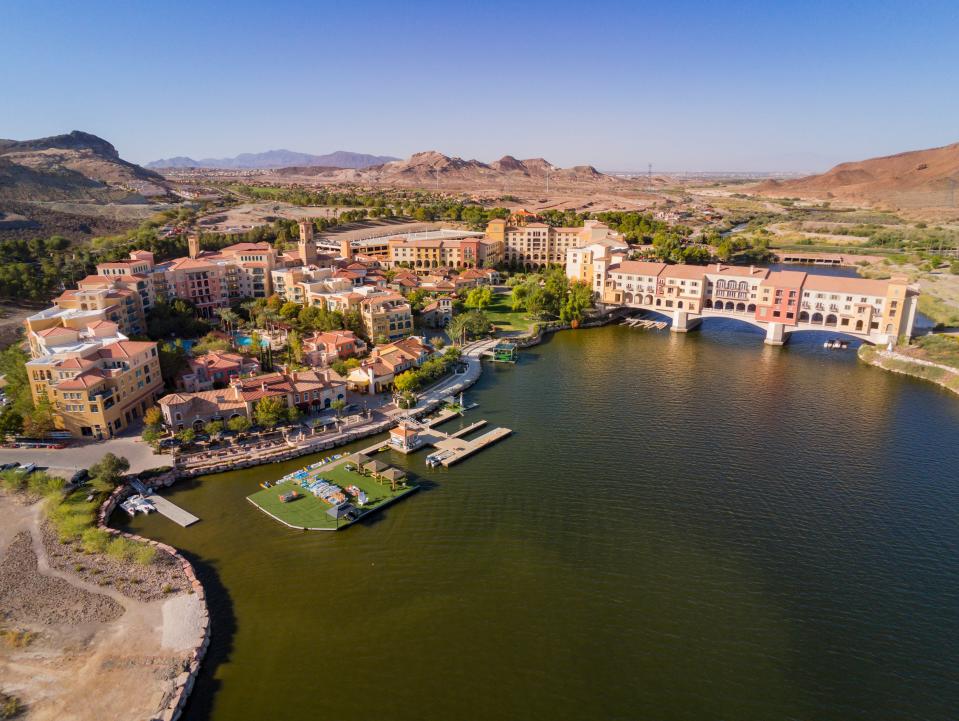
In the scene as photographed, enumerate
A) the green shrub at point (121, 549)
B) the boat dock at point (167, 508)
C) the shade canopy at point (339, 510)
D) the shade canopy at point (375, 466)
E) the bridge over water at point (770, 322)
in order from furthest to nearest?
the bridge over water at point (770, 322) → the shade canopy at point (375, 466) → the boat dock at point (167, 508) → the shade canopy at point (339, 510) → the green shrub at point (121, 549)

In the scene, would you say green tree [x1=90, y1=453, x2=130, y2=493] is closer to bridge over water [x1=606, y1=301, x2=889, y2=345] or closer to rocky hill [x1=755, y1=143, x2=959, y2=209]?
bridge over water [x1=606, y1=301, x2=889, y2=345]

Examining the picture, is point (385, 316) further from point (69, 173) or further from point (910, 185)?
point (910, 185)

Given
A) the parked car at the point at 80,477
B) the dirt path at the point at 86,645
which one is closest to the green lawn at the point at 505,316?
the parked car at the point at 80,477

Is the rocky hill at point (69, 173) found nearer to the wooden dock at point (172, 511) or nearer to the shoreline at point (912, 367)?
the wooden dock at point (172, 511)

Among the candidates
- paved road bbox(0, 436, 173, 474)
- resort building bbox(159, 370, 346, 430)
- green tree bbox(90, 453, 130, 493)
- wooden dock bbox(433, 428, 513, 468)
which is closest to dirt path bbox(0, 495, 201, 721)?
green tree bbox(90, 453, 130, 493)

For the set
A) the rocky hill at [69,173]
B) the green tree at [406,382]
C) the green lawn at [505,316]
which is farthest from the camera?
the rocky hill at [69,173]

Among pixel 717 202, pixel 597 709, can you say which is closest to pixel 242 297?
pixel 597 709
